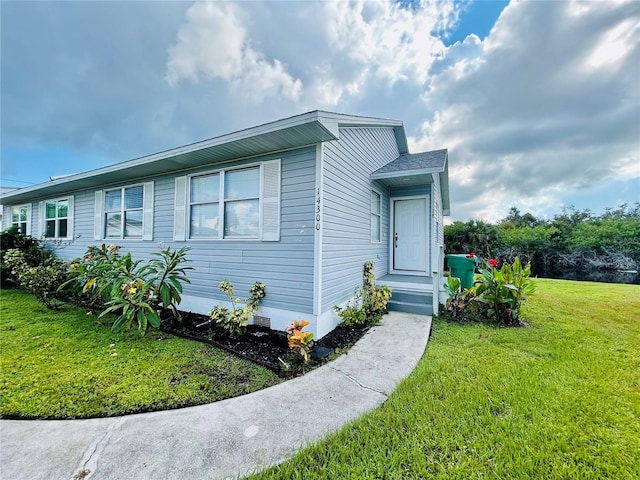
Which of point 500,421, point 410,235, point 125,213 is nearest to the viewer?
point 500,421

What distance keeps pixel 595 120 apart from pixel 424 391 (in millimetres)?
12368

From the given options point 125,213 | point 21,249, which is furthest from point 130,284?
point 21,249

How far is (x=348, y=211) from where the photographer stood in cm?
502

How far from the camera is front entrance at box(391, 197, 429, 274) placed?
22.5 ft

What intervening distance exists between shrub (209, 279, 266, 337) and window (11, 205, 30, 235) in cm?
1089

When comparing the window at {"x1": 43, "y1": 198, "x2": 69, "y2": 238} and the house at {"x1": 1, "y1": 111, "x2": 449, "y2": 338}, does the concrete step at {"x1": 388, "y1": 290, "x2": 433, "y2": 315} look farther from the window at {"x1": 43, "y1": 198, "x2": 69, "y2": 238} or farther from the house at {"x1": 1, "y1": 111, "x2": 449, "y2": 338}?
the window at {"x1": 43, "y1": 198, "x2": 69, "y2": 238}

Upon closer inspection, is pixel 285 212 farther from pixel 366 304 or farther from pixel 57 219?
pixel 57 219

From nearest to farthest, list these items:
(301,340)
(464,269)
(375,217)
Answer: (301,340) < (375,217) < (464,269)

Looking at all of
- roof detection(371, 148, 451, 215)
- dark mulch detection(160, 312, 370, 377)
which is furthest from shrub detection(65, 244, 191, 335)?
roof detection(371, 148, 451, 215)

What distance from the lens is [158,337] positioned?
4195 mm

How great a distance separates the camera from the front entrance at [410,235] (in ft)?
22.5

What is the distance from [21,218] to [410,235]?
1479cm

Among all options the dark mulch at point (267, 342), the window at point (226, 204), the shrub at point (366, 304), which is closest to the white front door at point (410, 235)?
the shrub at point (366, 304)

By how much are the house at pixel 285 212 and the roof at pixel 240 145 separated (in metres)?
0.02
